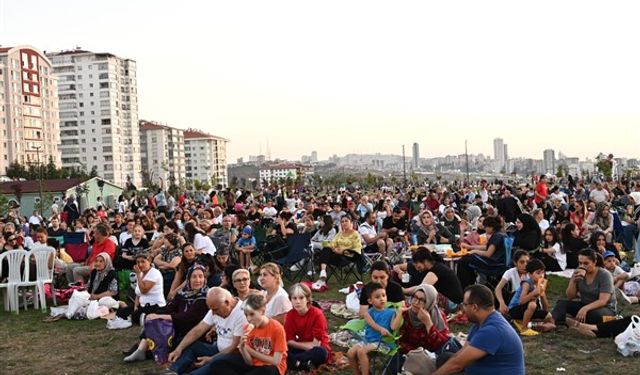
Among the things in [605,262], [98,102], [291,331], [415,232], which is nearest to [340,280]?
[415,232]

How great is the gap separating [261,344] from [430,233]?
22.4 feet

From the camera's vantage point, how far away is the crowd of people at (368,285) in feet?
17.7

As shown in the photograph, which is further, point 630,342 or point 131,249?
point 131,249

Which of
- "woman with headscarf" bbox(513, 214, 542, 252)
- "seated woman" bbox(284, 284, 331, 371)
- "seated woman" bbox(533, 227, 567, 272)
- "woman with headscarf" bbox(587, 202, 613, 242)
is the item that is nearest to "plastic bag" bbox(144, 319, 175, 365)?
"seated woman" bbox(284, 284, 331, 371)

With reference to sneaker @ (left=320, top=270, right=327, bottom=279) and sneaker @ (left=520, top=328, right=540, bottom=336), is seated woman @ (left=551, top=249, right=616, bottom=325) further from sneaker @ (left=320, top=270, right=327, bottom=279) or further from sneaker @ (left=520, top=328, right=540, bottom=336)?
sneaker @ (left=320, top=270, right=327, bottom=279)

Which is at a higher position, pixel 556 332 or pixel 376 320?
pixel 376 320

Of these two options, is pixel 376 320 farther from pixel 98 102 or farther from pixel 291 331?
pixel 98 102

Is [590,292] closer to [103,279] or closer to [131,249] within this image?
[103,279]

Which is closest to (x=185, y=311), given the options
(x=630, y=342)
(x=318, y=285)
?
(x=318, y=285)

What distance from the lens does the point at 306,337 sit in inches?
241

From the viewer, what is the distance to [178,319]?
6.63 meters

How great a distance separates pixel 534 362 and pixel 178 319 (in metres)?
3.61

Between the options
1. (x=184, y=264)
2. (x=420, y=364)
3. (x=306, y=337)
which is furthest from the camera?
(x=184, y=264)

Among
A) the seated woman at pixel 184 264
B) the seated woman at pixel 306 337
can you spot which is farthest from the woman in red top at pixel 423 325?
the seated woman at pixel 184 264
